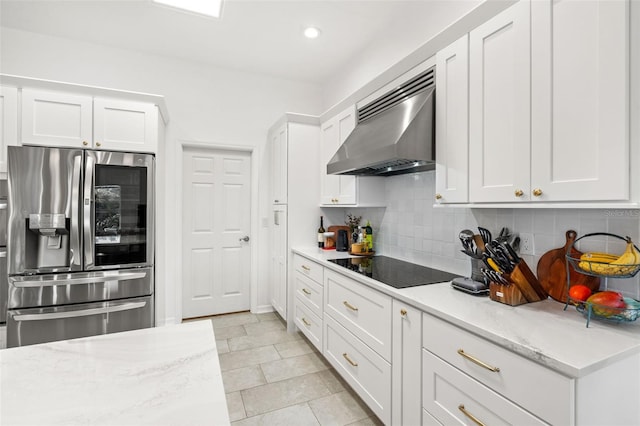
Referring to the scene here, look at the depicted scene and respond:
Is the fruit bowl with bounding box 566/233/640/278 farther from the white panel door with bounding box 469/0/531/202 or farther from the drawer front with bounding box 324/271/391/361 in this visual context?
the drawer front with bounding box 324/271/391/361

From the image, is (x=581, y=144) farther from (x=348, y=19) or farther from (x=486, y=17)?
(x=348, y=19)

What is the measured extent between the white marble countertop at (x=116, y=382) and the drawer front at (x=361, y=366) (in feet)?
3.80

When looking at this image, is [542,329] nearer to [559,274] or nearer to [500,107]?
[559,274]

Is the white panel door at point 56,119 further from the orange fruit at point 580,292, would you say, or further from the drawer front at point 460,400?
the orange fruit at point 580,292

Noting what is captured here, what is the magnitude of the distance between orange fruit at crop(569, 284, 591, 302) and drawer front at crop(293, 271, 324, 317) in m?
1.68

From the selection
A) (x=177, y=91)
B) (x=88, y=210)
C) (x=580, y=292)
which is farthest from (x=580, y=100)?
(x=177, y=91)

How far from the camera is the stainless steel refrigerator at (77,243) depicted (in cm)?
234

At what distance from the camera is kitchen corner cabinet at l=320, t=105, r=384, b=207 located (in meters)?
2.78

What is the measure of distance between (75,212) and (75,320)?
888 millimetres

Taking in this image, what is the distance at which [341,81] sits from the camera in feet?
12.2

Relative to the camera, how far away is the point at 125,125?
2682mm

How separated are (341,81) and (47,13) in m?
2.88

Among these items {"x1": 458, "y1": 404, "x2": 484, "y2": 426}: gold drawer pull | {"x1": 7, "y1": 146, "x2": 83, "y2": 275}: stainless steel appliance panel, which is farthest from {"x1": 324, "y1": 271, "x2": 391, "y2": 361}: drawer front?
{"x1": 7, "y1": 146, "x2": 83, "y2": 275}: stainless steel appliance panel

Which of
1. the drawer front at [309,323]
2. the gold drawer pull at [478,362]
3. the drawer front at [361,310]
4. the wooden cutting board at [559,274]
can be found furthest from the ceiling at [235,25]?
the drawer front at [309,323]
